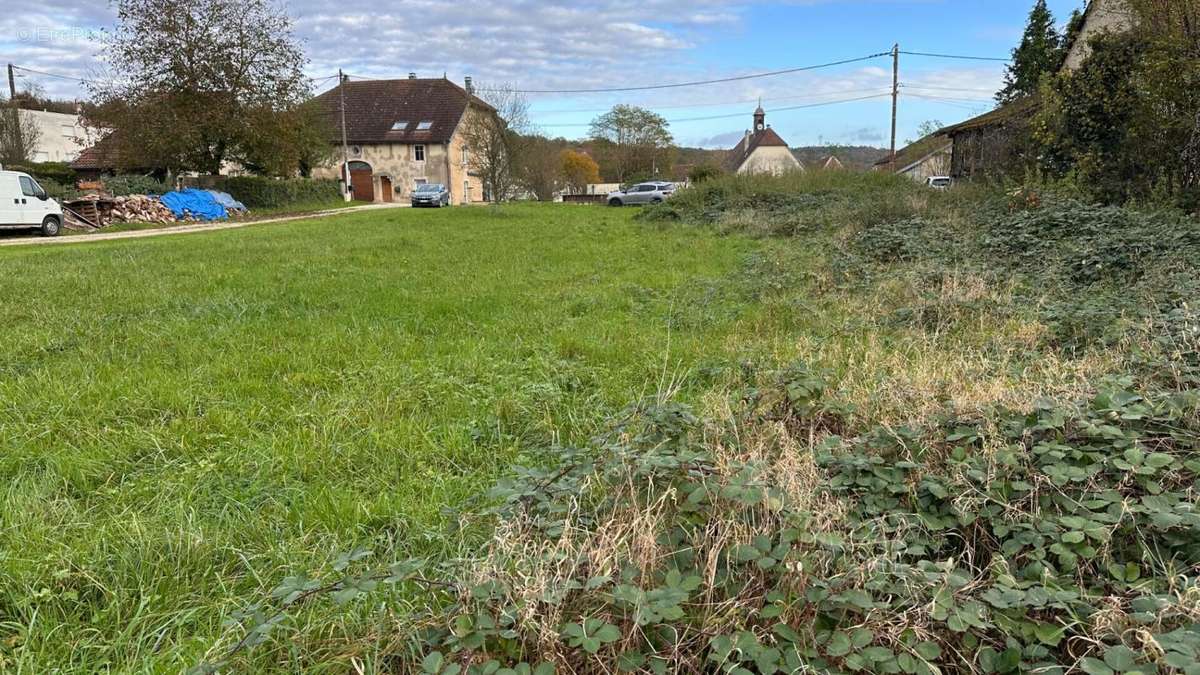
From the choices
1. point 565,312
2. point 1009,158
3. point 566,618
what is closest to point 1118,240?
point 565,312

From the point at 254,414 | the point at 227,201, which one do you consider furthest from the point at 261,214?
the point at 254,414

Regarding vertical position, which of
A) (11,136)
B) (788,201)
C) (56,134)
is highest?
(56,134)

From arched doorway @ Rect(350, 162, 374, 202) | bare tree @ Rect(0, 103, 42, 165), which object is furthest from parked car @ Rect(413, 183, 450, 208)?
bare tree @ Rect(0, 103, 42, 165)

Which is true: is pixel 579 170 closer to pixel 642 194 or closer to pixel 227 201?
pixel 642 194

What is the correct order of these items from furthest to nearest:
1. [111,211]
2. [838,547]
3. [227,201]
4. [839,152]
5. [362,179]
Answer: [839,152]
[362,179]
[227,201]
[111,211]
[838,547]

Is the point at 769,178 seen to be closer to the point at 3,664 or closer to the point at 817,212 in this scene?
the point at 817,212

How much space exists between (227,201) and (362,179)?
18059 millimetres

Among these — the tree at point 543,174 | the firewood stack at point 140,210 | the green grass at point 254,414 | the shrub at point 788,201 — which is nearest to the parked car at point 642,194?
the tree at point 543,174

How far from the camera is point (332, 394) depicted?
13.4 feet

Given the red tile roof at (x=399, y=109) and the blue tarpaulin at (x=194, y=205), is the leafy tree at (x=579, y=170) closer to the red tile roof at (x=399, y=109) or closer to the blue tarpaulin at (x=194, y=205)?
the red tile roof at (x=399, y=109)

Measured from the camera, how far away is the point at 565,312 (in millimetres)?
6727

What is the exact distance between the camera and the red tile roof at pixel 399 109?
138 feet

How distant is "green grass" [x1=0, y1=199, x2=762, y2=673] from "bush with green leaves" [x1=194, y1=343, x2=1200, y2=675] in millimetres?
467

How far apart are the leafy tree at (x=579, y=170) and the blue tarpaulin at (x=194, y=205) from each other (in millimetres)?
37958
